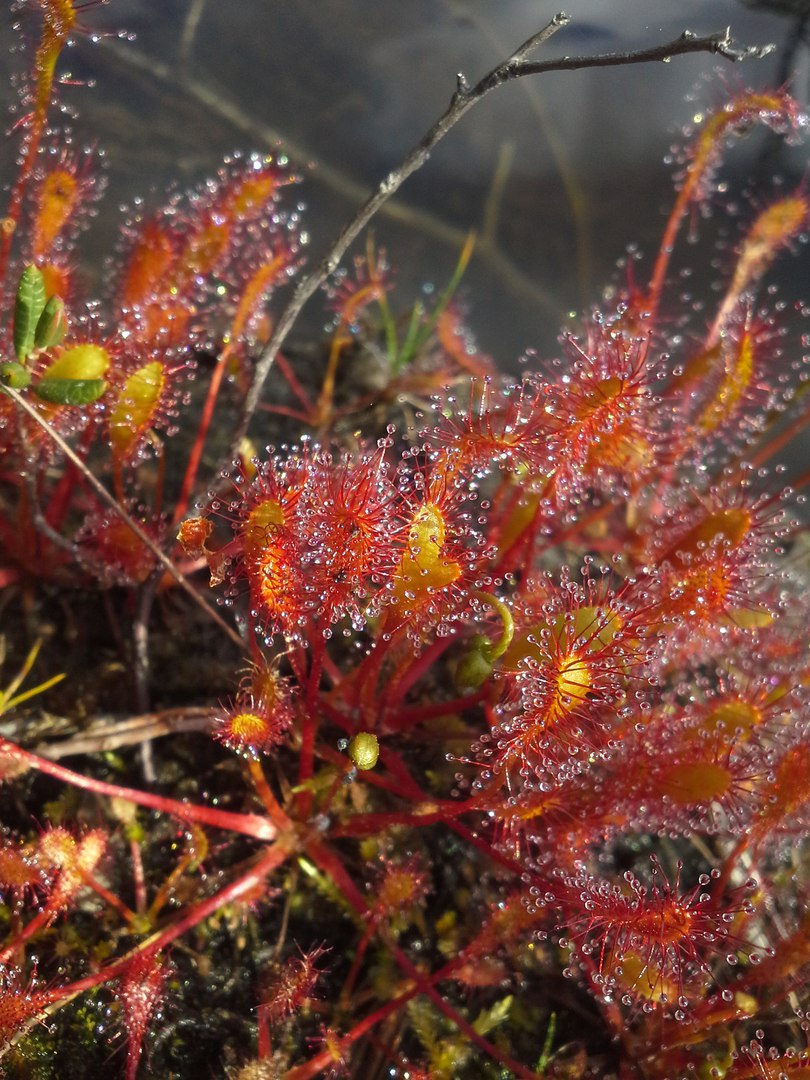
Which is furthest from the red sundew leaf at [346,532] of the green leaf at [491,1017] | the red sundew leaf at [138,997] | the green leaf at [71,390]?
the green leaf at [491,1017]

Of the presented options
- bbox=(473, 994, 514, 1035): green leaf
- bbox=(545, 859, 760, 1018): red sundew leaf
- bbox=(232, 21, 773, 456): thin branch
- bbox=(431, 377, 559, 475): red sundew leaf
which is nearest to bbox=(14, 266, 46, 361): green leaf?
bbox=(232, 21, 773, 456): thin branch

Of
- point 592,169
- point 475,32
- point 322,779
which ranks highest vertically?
point 475,32

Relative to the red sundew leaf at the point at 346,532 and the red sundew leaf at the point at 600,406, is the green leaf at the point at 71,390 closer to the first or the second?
the red sundew leaf at the point at 346,532

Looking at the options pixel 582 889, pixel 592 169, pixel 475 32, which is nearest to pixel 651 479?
pixel 582 889

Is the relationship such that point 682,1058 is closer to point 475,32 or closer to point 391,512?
point 391,512

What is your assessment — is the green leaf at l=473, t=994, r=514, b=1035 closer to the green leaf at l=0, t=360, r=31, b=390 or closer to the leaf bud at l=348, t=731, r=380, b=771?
the leaf bud at l=348, t=731, r=380, b=771

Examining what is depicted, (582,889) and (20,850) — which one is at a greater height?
(582,889)

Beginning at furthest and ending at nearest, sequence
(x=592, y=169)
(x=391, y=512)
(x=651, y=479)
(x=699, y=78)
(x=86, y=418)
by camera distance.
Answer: (x=592, y=169) → (x=699, y=78) → (x=651, y=479) → (x=86, y=418) → (x=391, y=512)

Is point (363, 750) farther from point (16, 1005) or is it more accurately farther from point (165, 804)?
point (16, 1005)
